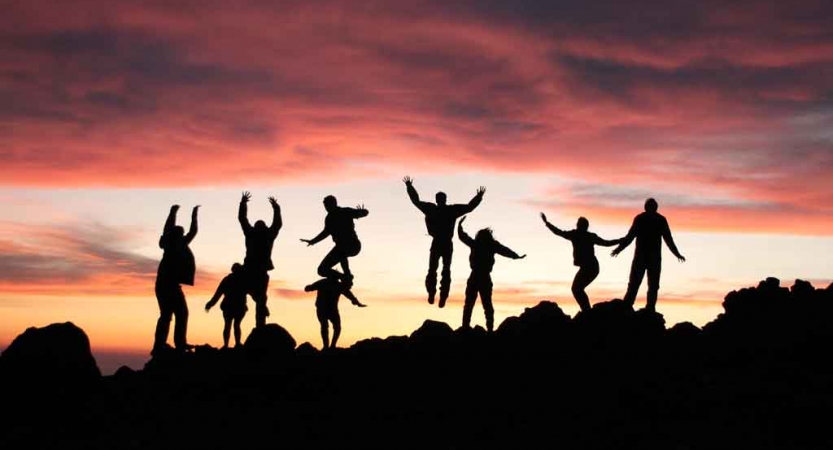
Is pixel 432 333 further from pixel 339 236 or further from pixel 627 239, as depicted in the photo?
pixel 627 239

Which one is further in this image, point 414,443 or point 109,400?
point 109,400

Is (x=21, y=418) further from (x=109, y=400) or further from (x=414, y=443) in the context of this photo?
(x=414, y=443)

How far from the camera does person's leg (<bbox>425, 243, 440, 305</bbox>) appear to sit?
2819 centimetres

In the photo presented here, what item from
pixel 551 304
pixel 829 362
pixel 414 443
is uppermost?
pixel 551 304

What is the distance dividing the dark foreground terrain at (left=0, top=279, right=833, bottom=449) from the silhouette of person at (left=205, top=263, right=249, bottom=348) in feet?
5.83

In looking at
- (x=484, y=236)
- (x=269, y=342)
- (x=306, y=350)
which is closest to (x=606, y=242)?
(x=484, y=236)

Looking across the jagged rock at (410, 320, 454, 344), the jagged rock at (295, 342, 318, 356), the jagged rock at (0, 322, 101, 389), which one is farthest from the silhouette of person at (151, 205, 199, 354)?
the jagged rock at (410, 320, 454, 344)

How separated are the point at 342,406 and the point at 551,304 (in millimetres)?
6645

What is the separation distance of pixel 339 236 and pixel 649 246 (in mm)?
8416

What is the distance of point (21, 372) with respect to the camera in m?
26.1

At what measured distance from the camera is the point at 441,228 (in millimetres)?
27938

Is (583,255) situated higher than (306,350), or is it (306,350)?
(583,255)

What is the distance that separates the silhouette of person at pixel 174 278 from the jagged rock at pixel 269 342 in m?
1.73

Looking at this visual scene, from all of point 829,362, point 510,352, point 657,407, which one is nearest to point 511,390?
point 510,352
